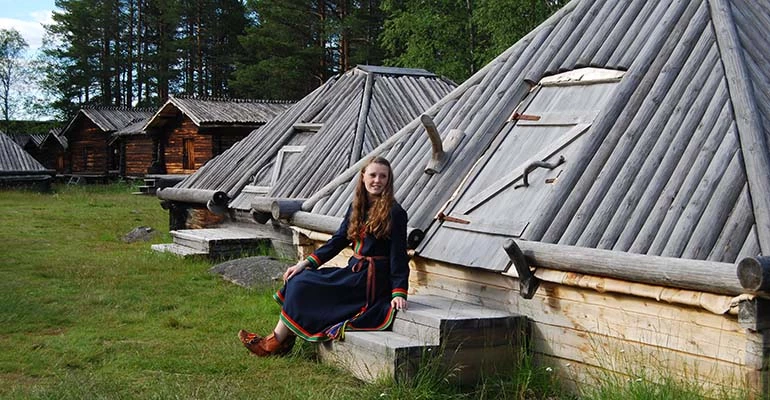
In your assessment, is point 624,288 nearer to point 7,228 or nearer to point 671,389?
point 671,389

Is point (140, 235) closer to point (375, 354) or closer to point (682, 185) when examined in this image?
point (375, 354)

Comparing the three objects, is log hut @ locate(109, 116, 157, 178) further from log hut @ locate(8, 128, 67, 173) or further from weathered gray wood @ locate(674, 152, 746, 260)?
weathered gray wood @ locate(674, 152, 746, 260)

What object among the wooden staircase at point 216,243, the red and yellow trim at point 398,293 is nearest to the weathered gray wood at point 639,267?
the red and yellow trim at point 398,293

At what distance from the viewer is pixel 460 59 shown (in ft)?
88.5

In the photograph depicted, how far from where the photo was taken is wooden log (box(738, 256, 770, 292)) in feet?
14.2

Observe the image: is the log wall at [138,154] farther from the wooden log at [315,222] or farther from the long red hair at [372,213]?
the long red hair at [372,213]

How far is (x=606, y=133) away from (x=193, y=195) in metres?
10.2

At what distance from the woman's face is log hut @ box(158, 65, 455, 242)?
6202 mm

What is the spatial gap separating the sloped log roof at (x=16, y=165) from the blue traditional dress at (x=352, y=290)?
26.5 meters

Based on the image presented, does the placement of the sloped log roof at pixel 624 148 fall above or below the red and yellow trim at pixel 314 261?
above

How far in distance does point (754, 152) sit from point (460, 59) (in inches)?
871

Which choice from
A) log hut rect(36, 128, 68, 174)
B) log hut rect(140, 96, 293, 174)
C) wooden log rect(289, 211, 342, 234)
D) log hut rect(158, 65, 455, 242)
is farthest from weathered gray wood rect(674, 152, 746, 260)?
log hut rect(36, 128, 68, 174)

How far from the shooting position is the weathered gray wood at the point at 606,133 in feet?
19.8

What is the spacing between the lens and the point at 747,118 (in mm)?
5473
